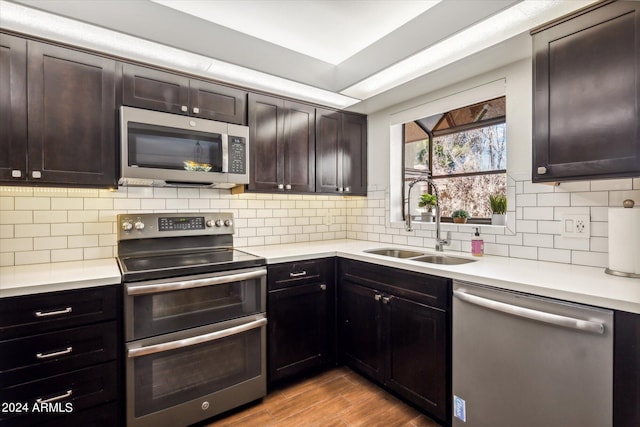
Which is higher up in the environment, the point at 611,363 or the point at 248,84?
the point at 248,84

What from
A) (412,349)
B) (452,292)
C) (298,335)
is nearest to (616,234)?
(452,292)

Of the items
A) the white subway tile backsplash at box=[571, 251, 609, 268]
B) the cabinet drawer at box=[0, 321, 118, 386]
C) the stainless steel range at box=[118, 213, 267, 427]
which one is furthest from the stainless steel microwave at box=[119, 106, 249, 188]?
the white subway tile backsplash at box=[571, 251, 609, 268]

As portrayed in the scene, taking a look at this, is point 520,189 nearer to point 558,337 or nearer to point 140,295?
point 558,337

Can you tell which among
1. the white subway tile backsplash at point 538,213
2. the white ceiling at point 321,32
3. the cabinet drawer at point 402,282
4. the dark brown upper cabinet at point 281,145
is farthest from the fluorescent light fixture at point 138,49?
the white subway tile backsplash at point 538,213

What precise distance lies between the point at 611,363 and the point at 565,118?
1.09m

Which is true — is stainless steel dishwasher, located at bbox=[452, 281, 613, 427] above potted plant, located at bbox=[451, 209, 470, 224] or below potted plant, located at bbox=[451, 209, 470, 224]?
below

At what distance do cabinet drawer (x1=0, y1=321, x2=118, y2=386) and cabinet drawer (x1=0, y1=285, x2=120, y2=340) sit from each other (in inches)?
1.4

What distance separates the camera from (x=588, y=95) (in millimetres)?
1477

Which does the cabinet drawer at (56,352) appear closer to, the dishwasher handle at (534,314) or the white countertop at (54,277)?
the white countertop at (54,277)

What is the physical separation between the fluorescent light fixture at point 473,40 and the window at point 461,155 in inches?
26.9

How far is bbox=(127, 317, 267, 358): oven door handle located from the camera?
1.66 meters

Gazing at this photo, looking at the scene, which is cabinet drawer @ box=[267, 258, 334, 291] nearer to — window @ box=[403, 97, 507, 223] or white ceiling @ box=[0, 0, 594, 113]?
window @ box=[403, 97, 507, 223]

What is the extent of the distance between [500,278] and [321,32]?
1.94m

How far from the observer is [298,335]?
2311mm
